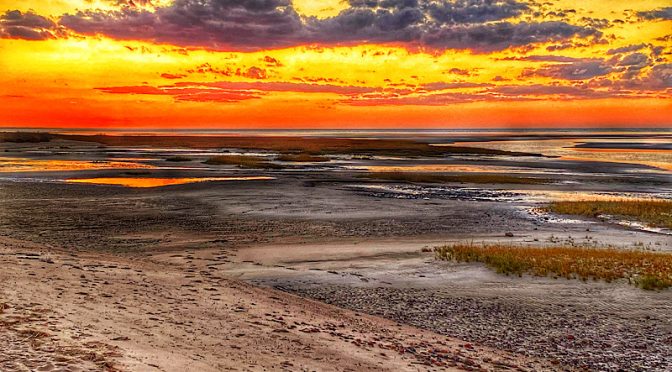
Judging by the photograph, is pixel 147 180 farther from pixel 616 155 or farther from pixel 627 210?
pixel 616 155

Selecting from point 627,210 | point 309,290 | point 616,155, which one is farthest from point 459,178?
point 616,155

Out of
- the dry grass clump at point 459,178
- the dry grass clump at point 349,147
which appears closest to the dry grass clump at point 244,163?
the dry grass clump at point 459,178

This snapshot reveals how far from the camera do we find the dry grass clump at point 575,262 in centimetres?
1809

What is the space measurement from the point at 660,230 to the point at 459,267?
14.7m

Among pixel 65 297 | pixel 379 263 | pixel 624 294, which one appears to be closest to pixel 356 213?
pixel 379 263

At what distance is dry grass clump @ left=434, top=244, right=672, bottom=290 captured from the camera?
18.1 meters

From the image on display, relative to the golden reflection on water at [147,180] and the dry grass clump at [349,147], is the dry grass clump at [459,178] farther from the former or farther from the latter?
the dry grass clump at [349,147]

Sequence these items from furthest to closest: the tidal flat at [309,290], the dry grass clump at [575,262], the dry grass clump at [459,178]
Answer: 1. the dry grass clump at [459,178]
2. the dry grass clump at [575,262]
3. the tidal flat at [309,290]

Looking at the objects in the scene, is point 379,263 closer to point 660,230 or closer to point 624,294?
point 624,294

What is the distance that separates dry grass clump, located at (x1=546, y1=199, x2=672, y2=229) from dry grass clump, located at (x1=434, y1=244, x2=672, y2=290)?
10914mm

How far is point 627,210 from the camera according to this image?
3372 cm

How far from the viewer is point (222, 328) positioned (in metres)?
12.4

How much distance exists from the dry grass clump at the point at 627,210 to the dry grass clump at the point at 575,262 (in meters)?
10.9

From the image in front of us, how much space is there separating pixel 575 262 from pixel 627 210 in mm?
16580
